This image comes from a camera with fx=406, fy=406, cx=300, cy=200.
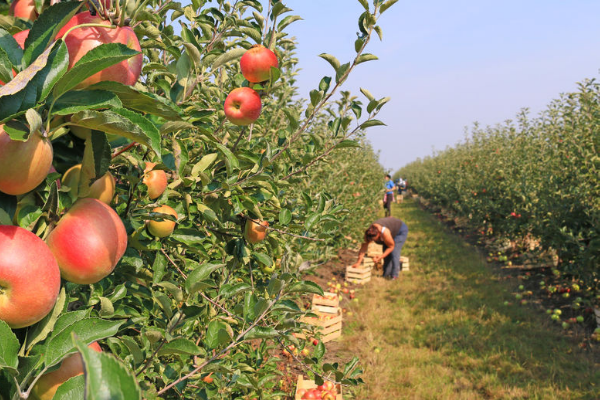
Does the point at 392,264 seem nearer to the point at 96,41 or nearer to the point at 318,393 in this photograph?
the point at 318,393

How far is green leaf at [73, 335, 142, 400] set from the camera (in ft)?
1.07

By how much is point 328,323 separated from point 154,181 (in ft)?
13.8

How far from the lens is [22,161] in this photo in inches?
21.8

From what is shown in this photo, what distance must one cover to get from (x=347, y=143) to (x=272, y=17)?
0.53 meters

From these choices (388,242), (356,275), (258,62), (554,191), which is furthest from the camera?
(388,242)

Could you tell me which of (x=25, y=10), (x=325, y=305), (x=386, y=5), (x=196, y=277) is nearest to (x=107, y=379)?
(x=196, y=277)

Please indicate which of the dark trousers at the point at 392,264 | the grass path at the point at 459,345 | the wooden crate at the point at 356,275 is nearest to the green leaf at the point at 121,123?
the grass path at the point at 459,345

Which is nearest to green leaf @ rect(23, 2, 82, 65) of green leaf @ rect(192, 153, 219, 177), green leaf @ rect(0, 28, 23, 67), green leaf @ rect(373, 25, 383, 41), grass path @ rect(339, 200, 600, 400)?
green leaf @ rect(0, 28, 23, 67)

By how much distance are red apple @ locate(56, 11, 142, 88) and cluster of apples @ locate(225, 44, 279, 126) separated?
22.6 inches

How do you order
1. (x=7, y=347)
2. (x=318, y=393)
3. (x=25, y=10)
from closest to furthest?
(x=7, y=347) < (x=25, y=10) < (x=318, y=393)

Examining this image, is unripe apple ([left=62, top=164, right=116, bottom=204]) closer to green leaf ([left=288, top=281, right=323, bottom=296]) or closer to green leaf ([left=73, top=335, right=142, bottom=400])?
green leaf ([left=73, top=335, right=142, bottom=400])

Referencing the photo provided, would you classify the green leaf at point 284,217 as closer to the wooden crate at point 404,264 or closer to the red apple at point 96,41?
the red apple at point 96,41

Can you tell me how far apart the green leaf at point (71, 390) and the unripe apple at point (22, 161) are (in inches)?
11.0

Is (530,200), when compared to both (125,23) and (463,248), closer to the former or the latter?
(463,248)
